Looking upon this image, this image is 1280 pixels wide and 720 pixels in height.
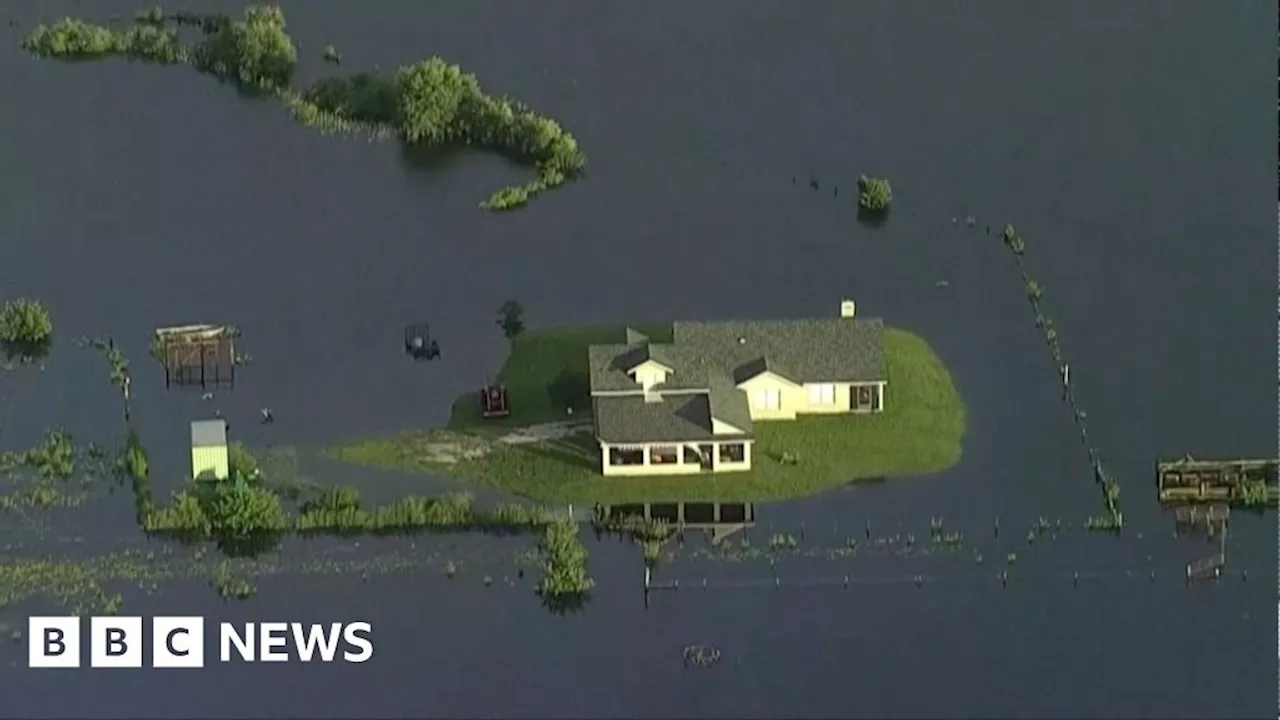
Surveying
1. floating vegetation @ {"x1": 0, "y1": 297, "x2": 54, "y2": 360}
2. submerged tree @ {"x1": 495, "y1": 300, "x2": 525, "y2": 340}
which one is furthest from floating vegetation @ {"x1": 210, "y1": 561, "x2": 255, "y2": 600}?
submerged tree @ {"x1": 495, "y1": 300, "x2": 525, "y2": 340}

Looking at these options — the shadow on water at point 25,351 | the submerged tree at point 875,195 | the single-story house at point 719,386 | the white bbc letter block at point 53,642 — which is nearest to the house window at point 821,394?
the single-story house at point 719,386

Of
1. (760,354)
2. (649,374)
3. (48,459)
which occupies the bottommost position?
(48,459)

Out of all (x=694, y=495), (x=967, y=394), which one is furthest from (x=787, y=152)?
(x=694, y=495)

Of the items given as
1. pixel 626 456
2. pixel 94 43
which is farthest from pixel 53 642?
pixel 94 43

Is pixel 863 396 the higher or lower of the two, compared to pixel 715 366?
lower

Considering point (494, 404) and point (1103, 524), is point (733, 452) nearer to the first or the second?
point (494, 404)

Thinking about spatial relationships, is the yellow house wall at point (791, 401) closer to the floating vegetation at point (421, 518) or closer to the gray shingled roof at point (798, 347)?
the gray shingled roof at point (798, 347)

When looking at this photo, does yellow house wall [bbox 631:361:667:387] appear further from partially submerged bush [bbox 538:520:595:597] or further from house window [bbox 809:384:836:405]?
partially submerged bush [bbox 538:520:595:597]
